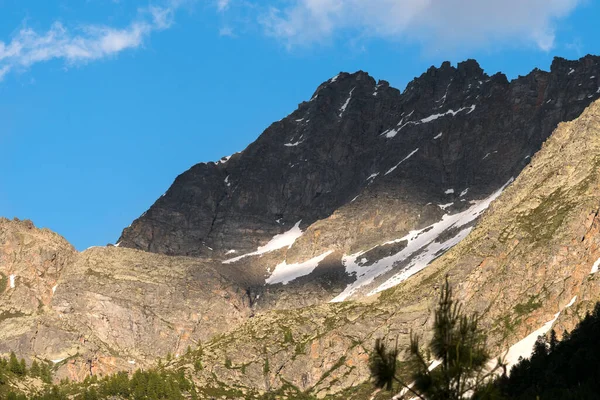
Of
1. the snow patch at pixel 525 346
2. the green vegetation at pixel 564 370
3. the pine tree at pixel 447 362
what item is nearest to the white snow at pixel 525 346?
the snow patch at pixel 525 346

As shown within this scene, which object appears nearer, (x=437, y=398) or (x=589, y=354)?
(x=437, y=398)

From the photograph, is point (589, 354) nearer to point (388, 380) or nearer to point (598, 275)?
point (598, 275)

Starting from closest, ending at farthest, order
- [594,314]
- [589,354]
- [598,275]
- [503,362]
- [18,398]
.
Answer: [503,362] < [589,354] < [594,314] < [18,398] < [598,275]

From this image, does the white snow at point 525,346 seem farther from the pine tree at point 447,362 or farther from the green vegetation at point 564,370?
the pine tree at point 447,362

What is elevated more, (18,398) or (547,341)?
(18,398)

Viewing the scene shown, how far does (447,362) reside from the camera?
2936 cm

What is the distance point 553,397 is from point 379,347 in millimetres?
95737

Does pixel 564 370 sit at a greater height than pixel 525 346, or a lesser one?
lesser

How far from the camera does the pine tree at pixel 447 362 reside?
94.8ft

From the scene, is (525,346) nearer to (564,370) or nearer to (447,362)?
(564,370)

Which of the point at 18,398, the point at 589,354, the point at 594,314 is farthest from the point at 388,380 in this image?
the point at 18,398

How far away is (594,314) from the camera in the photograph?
173875 mm

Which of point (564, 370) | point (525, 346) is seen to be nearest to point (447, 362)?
point (564, 370)

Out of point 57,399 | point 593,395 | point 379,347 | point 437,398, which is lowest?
point 593,395
